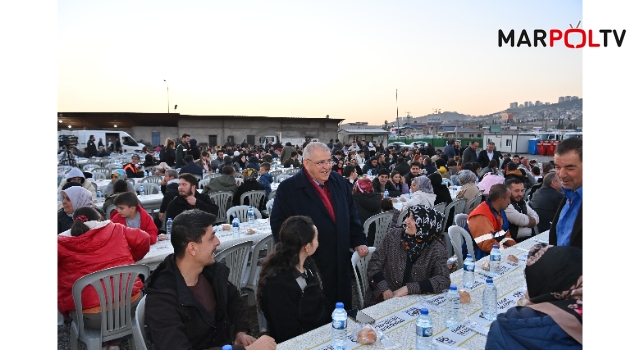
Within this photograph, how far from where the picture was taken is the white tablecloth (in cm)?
393

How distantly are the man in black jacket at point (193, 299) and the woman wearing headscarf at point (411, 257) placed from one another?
104 centimetres

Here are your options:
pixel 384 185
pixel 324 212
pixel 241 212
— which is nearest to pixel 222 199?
pixel 241 212

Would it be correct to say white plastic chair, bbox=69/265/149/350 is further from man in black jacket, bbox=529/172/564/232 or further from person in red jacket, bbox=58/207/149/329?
man in black jacket, bbox=529/172/564/232

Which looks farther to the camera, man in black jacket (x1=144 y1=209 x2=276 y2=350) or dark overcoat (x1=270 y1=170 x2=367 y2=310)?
dark overcoat (x1=270 y1=170 x2=367 y2=310)

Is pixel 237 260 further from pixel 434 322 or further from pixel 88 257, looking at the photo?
pixel 434 322

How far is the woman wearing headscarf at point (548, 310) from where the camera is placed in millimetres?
1268

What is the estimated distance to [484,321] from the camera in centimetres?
238

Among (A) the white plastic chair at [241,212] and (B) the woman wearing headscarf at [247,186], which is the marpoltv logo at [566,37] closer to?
(A) the white plastic chair at [241,212]

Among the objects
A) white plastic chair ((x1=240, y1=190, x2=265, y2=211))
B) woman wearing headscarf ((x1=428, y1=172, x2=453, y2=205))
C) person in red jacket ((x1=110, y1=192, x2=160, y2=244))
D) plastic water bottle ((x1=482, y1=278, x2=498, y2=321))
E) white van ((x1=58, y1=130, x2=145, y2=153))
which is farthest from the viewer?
white van ((x1=58, y1=130, x2=145, y2=153))

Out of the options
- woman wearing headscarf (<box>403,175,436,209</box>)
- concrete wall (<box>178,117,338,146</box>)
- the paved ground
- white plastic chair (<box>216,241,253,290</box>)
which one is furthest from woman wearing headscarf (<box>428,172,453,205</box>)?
concrete wall (<box>178,117,338,146</box>)

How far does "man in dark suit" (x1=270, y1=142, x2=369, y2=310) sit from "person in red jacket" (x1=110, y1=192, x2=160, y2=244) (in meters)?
1.78
